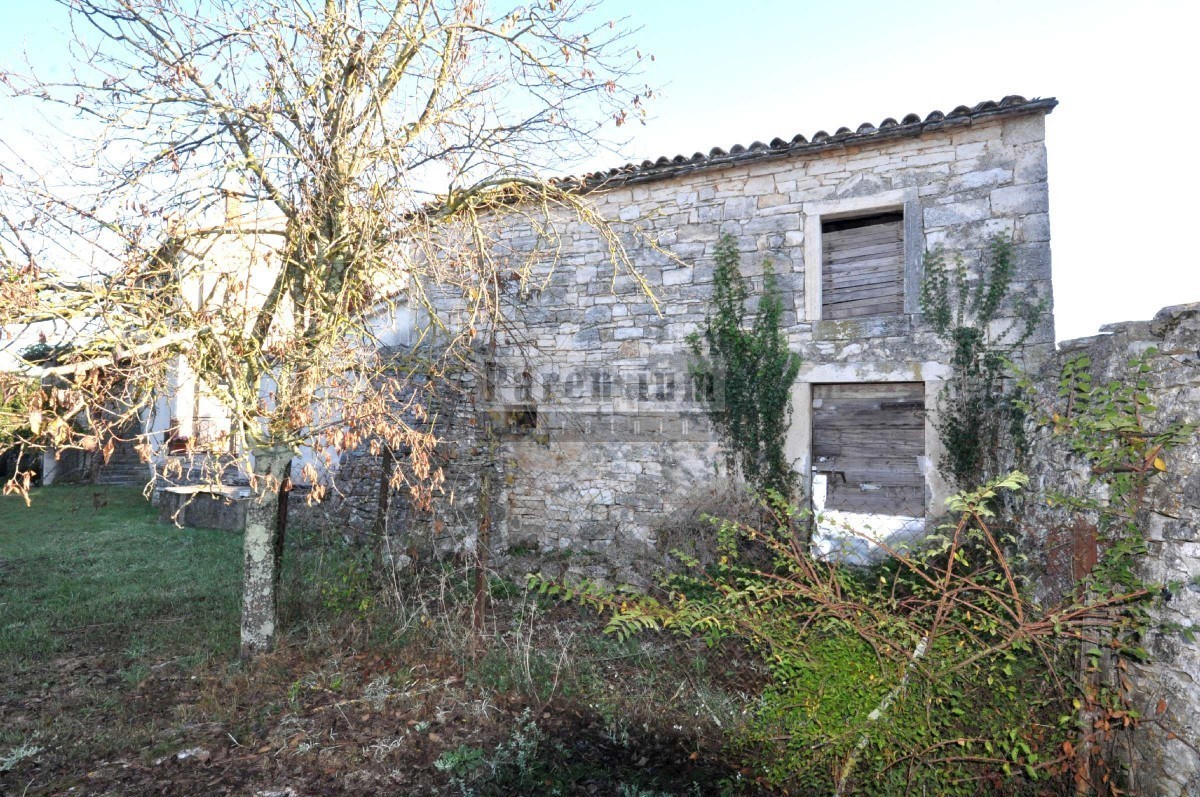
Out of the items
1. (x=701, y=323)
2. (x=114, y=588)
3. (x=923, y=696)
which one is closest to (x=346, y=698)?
(x=923, y=696)

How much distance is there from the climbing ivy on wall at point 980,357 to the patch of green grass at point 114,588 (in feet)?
20.7

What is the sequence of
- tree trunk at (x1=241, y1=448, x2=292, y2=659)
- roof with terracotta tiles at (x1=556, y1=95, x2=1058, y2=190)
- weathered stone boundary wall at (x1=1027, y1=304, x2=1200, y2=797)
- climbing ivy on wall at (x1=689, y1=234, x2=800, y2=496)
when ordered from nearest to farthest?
weathered stone boundary wall at (x1=1027, y1=304, x2=1200, y2=797)
tree trunk at (x1=241, y1=448, x2=292, y2=659)
roof with terracotta tiles at (x1=556, y1=95, x2=1058, y2=190)
climbing ivy on wall at (x1=689, y1=234, x2=800, y2=496)

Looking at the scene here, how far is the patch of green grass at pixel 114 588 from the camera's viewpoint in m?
4.73

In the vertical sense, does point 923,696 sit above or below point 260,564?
below

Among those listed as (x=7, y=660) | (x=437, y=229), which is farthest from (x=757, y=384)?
(x=7, y=660)

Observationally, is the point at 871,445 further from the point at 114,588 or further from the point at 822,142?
the point at 114,588

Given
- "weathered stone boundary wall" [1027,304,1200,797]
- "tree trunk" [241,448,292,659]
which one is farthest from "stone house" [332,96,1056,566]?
"weathered stone boundary wall" [1027,304,1200,797]

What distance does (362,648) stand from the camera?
4594 mm

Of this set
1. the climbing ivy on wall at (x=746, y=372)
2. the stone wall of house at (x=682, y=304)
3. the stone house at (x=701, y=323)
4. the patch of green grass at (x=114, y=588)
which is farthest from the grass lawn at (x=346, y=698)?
the climbing ivy on wall at (x=746, y=372)

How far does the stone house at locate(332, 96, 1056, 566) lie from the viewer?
235 inches

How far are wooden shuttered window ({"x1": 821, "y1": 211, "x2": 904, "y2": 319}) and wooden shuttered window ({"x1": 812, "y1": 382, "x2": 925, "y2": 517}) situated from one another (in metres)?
0.81

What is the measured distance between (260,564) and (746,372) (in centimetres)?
477

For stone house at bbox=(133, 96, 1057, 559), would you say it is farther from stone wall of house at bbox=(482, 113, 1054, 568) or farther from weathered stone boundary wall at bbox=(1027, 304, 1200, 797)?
weathered stone boundary wall at bbox=(1027, 304, 1200, 797)

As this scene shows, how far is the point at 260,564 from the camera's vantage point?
4.36 metres
